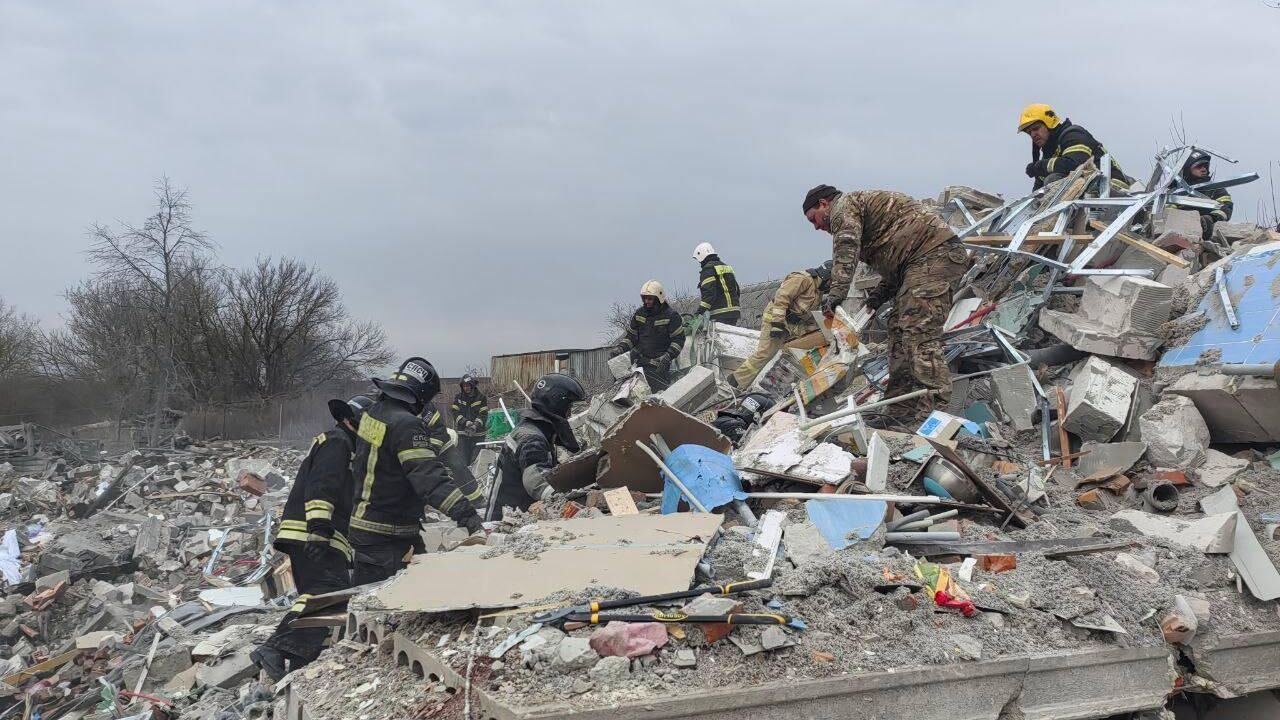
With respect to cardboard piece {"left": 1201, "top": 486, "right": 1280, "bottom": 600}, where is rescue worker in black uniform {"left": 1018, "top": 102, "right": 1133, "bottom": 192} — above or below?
above

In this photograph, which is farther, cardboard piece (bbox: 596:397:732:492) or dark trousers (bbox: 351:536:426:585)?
dark trousers (bbox: 351:536:426:585)

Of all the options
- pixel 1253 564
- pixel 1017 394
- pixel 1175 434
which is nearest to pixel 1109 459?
pixel 1175 434

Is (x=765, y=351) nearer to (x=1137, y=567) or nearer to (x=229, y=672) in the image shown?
(x=1137, y=567)

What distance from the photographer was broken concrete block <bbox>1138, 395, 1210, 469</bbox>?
4637mm

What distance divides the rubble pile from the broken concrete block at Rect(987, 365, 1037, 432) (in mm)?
5152

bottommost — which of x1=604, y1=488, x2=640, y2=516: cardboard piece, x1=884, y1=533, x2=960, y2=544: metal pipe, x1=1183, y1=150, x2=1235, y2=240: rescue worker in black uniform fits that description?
x1=884, y1=533, x2=960, y2=544: metal pipe

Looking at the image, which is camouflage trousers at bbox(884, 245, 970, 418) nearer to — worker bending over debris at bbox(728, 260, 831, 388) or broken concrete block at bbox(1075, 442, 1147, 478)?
broken concrete block at bbox(1075, 442, 1147, 478)

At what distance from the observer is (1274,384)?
14.7 ft

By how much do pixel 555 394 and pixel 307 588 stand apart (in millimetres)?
1951

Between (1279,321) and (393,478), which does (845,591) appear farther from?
(1279,321)

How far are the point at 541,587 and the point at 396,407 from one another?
205 cm

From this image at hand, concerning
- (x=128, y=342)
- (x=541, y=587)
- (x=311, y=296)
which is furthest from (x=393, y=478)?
(x=311, y=296)

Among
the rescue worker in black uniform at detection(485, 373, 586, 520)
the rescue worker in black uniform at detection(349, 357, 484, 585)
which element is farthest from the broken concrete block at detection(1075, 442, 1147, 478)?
the rescue worker in black uniform at detection(349, 357, 484, 585)

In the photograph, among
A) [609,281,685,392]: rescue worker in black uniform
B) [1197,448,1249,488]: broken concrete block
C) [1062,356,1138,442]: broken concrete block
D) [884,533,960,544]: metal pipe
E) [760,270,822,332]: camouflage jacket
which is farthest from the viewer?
[609,281,685,392]: rescue worker in black uniform
